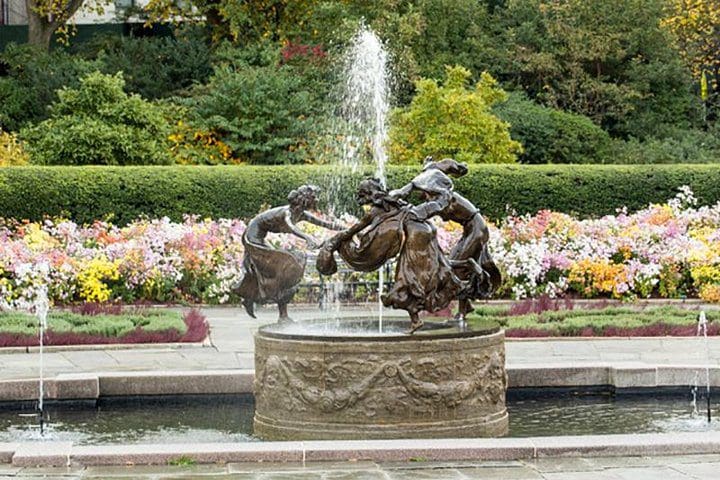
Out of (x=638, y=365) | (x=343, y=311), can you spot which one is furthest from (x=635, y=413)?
(x=343, y=311)

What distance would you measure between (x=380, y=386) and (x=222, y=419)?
1.79 metres

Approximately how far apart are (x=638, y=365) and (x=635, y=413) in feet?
3.23

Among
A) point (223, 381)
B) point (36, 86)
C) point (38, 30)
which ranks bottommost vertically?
point (223, 381)

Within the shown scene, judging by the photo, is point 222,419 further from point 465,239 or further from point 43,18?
point 43,18

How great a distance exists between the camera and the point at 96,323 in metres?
15.3

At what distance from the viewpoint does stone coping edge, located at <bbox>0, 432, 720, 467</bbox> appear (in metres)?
8.77

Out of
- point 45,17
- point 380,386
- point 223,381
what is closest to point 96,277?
point 223,381

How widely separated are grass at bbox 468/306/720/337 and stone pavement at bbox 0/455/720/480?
5845 millimetres

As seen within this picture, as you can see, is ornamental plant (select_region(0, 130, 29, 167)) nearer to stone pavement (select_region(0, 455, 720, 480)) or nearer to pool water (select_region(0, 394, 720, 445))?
pool water (select_region(0, 394, 720, 445))

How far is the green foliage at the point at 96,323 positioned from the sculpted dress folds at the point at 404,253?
484cm

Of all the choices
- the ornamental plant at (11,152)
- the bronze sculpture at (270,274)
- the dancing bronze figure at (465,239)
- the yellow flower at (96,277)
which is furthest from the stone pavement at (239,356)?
the ornamental plant at (11,152)

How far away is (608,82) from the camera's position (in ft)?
108

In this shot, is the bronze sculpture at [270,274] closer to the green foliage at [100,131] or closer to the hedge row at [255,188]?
the hedge row at [255,188]

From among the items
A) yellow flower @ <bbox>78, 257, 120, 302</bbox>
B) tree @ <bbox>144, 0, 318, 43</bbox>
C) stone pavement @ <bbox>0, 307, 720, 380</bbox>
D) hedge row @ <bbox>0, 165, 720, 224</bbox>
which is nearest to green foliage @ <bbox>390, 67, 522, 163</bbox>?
hedge row @ <bbox>0, 165, 720, 224</bbox>
